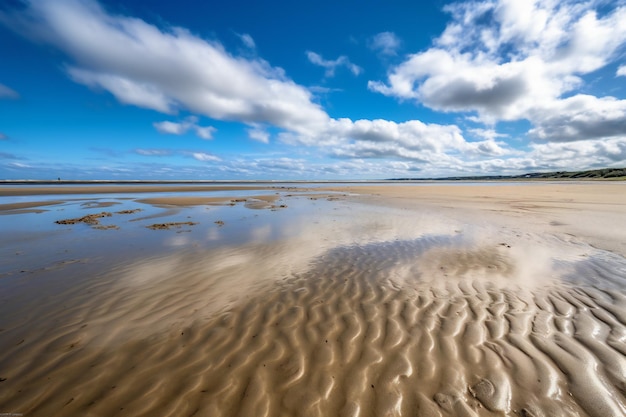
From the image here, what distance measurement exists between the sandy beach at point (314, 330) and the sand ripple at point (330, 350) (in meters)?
0.02

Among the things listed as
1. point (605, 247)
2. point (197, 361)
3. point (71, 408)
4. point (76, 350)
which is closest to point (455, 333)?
point (197, 361)

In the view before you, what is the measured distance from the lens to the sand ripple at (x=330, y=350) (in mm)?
2748

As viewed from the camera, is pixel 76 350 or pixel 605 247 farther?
pixel 605 247

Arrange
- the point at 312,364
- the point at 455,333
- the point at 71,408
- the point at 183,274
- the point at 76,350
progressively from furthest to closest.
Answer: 1. the point at 183,274
2. the point at 455,333
3. the point at 76,350
4. the point at 312,364
5. the point at 71,408

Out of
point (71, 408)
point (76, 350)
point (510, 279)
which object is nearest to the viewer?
point (71, 408)

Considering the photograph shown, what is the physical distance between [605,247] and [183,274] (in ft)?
40.3

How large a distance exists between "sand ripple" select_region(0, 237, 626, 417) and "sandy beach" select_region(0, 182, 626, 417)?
0.07ft

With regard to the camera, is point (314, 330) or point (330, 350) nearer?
point (330, 350)

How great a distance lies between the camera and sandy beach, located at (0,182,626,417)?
279 centimetres

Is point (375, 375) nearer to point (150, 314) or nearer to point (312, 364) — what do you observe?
point (312, 364)

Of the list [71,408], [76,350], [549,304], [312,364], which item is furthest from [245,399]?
[549,304]

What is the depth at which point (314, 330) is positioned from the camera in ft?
13.2

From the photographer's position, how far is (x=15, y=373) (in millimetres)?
3150

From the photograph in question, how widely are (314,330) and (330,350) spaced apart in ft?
1.67
